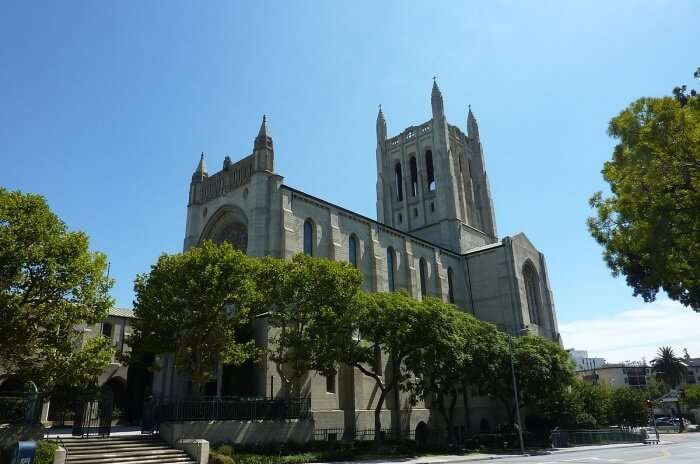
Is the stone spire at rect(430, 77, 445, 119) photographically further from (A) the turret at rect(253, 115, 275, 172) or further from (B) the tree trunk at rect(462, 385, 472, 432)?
(B) the tree trunk at rect(462, 385, 472, 432)

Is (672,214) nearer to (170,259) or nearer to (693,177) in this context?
(693,177)

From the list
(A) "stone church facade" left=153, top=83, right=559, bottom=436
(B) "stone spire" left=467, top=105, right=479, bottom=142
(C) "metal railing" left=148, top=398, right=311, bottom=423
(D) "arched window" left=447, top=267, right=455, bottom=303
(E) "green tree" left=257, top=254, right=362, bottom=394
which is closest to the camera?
(C) "metal railing" left=148, top=398, right=311, bottom=423

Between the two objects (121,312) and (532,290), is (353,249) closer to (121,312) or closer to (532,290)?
(121,312)

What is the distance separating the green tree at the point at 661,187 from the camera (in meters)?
14.1

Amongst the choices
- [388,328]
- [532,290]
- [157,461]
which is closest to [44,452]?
[157,461]

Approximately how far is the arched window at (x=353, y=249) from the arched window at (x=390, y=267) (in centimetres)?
428

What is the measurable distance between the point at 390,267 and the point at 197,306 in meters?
24.7

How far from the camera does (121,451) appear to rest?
20922 millimetres

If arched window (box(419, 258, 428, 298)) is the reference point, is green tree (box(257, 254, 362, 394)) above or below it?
below

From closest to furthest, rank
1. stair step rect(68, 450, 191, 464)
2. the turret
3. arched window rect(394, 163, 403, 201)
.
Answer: stair step rect(68, 450, 191, 464) < the turret < arched window rect(394, 163, 403, 201)

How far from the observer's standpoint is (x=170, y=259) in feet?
88.9

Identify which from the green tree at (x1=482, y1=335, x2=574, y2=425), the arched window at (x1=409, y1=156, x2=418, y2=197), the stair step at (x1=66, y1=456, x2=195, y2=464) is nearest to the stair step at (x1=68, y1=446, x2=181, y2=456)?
the stair step at (x1=66, y1=456, x2=195, y2=464)

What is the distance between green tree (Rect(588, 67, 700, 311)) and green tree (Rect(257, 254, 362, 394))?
631 inches

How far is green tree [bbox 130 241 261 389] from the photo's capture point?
25.7m
